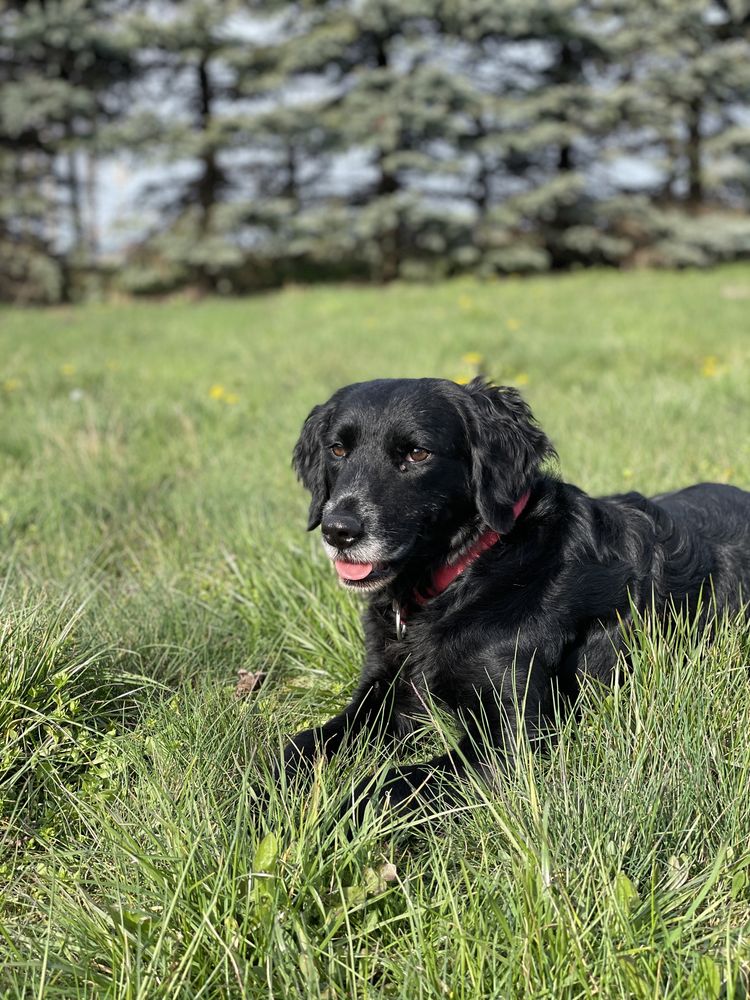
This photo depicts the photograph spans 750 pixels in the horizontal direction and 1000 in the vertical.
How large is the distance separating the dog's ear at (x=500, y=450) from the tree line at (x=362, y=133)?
55.7 feet

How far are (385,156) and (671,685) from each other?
62.0ft

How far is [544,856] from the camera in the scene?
64.2 inches

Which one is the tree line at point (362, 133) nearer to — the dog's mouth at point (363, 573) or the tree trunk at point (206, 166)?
the tree trunk at point (206, 166)

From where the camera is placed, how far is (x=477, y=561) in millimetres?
2725

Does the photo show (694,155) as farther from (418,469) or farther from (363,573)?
(363,573)

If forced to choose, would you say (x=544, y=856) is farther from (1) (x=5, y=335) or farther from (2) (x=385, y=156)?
(2) (x=385, y=156)

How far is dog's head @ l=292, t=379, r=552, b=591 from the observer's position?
261cm

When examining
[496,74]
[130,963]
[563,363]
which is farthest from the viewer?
[496,74]

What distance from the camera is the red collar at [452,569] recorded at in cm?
274

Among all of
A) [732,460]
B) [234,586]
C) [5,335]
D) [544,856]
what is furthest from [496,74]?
[544,856]

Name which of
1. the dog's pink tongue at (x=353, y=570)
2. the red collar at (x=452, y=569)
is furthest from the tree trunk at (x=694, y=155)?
the dog's pink tongue at (x=353, y=570)

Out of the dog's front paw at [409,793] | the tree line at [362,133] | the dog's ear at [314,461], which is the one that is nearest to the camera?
the dog's front paw at [409,793]

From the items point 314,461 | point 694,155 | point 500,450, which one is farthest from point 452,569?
point 694,155

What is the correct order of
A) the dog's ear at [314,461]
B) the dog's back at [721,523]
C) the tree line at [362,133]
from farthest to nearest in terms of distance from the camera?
the tree line at [362,133], the dog's ear at [314,461], the dog's back at [721,523]
